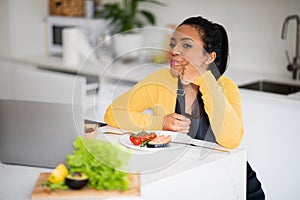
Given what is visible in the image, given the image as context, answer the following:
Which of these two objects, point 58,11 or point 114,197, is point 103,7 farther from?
point 114,197

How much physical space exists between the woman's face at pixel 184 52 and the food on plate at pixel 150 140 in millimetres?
211

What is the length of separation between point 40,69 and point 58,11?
501mm

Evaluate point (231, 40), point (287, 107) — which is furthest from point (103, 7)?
point (287, 107)

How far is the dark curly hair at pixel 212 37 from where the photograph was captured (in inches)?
69.9

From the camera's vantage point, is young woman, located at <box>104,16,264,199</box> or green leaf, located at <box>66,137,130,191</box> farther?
young woman, located at <box>104,16,264,199</box>

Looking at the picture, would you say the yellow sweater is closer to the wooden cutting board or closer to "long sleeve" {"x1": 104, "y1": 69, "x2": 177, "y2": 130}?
"long sleeve" {"x1": 104, "y1": 69, "x2": 177, "y2": 130}

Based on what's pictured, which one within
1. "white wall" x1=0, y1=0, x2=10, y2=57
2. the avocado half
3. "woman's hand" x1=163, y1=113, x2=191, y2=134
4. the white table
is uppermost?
"white wall" x1=0, y1=0, x2=10, y2=57

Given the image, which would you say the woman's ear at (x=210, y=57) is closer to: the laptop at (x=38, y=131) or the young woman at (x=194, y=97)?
the young woman at (x=194, y=97)

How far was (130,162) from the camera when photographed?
61.7 inches

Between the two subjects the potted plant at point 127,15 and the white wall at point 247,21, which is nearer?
the white wall at point 247,21

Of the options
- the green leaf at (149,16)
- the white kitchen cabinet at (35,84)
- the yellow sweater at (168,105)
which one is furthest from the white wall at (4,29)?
the yellow sweater at (168,105)

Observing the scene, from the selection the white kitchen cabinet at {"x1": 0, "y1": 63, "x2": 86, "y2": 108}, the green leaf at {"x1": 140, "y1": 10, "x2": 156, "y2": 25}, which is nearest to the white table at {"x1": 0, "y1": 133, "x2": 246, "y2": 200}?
the white kitchen cabinet at {"x1": 0, "y1": 63, "x2": 86, "y2": 108}

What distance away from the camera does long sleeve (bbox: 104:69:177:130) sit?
5.88 feet

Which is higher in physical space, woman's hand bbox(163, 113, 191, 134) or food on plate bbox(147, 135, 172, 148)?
woman's hand bbox(163, 113, 191, 134)
